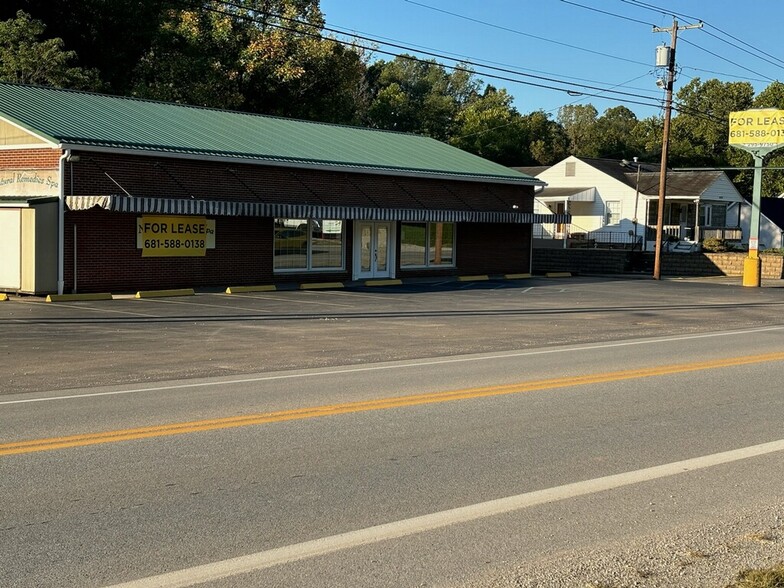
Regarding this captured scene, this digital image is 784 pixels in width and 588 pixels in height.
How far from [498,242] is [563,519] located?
33.5m

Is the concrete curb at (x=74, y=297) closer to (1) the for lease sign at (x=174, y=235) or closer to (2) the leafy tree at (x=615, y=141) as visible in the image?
(1) the for lease sign at (x=174, y=235)

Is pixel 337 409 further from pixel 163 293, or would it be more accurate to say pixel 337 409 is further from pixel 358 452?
pixel 163 293

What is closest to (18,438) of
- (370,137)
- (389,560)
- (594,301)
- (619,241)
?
(389,560)

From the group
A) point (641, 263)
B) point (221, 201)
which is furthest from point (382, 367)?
point (641, 263)

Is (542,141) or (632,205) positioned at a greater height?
(542,141)

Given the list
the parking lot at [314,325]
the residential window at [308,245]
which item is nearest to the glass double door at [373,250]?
the residential window at [308,245]

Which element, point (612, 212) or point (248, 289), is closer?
point (248, 289)

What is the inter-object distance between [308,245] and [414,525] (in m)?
26.2

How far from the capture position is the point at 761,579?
4.86 m

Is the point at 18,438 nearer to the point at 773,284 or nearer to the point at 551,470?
the point at 551,470

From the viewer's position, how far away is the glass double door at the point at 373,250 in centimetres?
3359

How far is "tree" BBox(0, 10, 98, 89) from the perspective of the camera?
1538 inches

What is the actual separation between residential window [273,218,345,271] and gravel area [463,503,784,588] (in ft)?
83.7

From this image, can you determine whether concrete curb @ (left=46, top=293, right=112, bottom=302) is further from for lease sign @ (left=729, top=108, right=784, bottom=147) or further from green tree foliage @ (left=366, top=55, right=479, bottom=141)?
green tree foliage @ (left=366, top=55, right=479, bottom=141)
